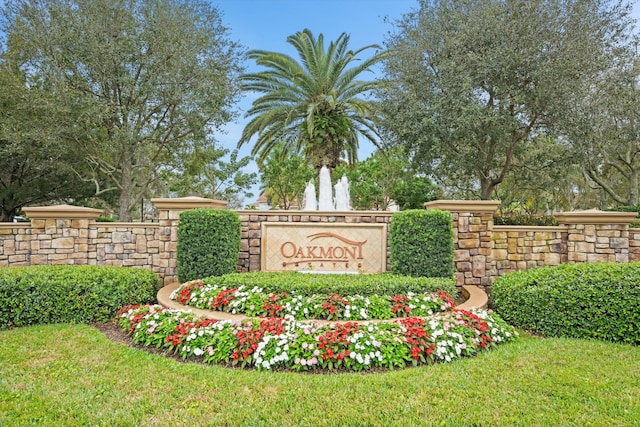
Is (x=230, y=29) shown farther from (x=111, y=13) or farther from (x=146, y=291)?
(x=146, y=291)

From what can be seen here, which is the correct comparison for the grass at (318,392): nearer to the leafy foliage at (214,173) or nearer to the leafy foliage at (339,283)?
the leafy foliage at (339,283)

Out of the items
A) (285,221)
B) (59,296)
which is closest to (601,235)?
(285,221)

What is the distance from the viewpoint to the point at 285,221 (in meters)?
6.59

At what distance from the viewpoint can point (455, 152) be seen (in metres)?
13.0

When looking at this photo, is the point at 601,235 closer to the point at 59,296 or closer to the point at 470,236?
the point at 470,236

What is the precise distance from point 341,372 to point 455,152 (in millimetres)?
11246

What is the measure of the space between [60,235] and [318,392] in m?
6.11

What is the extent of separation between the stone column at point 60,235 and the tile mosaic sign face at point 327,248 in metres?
3.42

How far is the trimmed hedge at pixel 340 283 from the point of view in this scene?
4.98m

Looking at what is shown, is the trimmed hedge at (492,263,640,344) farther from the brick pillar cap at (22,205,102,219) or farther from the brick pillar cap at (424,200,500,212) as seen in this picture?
the brick pillar cap at (22,205,102,219)

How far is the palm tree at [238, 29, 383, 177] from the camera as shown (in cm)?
1419

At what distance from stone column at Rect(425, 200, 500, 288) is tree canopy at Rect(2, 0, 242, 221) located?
396 inches

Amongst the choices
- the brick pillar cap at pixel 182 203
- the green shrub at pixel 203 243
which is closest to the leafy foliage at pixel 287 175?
the brick pillar cap at pixel 182 203

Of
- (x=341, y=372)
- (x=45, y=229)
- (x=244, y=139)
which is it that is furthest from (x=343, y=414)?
(x=244, y=139)
